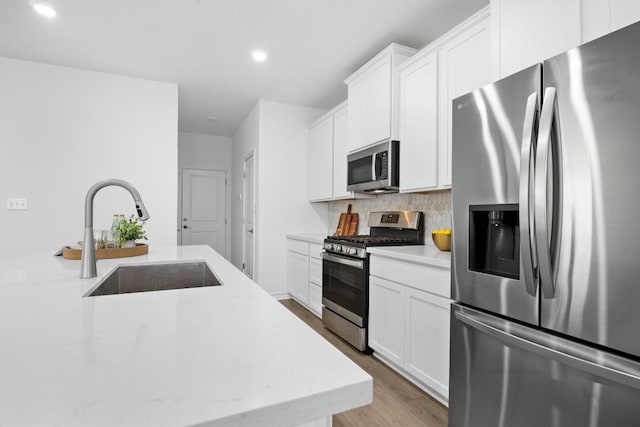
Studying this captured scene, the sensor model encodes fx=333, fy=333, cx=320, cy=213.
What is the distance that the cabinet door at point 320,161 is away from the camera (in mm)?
3990

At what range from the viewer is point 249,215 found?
5105 millimetres

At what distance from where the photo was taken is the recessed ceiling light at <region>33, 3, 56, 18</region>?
2.44 meters

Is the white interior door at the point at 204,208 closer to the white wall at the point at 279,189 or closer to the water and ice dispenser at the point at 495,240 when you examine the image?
the white wall at the point at 279,189

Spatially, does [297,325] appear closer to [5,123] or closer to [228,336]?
[228,336]

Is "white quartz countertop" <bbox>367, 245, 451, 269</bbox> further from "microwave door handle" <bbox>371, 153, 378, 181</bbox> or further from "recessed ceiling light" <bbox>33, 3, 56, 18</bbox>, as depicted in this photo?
"recessed ceiling light" <bbox>33, 3, 56, 18</bbox>

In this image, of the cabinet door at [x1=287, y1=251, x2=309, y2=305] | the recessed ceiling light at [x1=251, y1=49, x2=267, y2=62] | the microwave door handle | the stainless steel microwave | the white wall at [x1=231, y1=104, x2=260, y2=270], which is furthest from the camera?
the white wall at [x1=231, y1=104, x2=260, y2=270]

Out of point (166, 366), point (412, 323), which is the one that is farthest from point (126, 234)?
point (412, 323)

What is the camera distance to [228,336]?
68cm

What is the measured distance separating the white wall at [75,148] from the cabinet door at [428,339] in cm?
286

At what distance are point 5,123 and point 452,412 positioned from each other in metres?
4.40

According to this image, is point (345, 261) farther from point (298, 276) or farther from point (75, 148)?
point (75, 148)

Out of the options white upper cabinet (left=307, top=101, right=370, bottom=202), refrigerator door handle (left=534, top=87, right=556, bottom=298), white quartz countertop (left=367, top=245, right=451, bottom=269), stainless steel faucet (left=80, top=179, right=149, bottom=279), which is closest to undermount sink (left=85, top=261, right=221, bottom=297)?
stainless steel faucet (left=80, top=179, right=149, bottom=279)

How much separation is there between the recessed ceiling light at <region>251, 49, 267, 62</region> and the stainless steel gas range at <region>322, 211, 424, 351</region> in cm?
185

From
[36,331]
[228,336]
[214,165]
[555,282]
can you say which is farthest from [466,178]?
[214,165]
